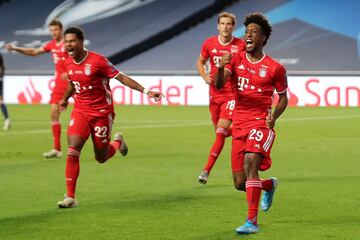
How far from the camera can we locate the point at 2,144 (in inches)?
787

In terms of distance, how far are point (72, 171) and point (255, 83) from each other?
268 centimetres

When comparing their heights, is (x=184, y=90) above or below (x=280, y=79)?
below

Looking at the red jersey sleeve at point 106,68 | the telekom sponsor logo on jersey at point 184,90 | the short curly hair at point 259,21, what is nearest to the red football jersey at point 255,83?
the short curly hair at point 259,21

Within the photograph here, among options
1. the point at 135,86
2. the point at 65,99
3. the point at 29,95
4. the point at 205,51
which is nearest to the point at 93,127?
the point at 65,99

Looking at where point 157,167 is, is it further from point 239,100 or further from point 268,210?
point 239,100

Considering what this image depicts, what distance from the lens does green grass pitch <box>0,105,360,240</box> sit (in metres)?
9.33

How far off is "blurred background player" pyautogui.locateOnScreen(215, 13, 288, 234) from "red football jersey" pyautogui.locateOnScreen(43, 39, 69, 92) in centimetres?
876

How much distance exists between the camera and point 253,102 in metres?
9.50

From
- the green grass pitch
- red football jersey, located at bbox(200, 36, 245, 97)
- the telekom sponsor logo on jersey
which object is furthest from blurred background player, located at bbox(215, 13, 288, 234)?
the telekom sponsor logo on jersey

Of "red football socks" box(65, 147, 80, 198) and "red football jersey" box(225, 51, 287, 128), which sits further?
"red football socks" box(65, 147, 80, 198)

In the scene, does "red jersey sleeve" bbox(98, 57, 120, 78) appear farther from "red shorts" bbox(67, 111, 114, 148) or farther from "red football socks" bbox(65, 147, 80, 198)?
"red football socks" bbox(65, 147, 80, 198)

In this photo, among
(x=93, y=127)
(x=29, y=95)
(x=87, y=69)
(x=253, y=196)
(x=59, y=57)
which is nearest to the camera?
(x=253, y=196)

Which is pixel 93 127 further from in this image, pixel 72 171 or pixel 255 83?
pixel 255 83

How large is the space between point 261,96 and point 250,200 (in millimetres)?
1011
